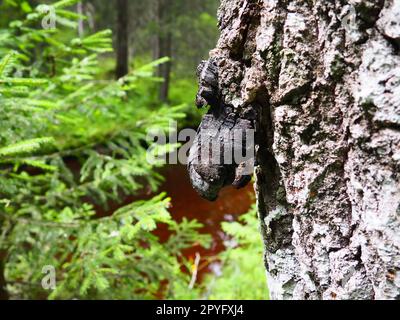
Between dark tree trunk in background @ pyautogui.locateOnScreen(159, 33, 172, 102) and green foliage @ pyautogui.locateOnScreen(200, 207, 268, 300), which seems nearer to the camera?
green foliage @ pyautogui.locateOnScreen(200, 207, 268, 300)

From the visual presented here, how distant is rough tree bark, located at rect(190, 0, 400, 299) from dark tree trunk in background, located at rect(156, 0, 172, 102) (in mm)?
11681

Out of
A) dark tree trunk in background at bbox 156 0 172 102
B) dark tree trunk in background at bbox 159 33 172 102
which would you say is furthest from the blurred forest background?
dark tree trunk in background at bbox 159 33 172 102

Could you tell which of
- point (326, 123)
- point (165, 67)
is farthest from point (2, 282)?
point (165, 67)

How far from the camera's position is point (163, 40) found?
14320 millimetres

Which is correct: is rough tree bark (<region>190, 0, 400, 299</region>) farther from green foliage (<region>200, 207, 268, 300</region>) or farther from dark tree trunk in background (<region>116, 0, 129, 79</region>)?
dark tree trunk in background (<region>116, 0, 129, 79</region>)

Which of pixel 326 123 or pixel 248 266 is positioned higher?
pixel 326 123

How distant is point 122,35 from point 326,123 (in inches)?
477

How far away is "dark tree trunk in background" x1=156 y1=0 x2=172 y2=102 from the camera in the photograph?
41.0 feet

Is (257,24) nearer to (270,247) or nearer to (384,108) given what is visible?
(384,108)

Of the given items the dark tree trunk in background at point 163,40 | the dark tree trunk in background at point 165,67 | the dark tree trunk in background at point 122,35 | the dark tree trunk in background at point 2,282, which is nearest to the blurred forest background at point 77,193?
the dark tree trunk in background at point 2,282

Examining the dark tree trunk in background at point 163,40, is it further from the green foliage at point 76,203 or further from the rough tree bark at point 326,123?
the rough tree bark at point 326,123

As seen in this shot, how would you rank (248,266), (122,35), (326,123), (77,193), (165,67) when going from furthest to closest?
(165,67) < (122,35) < (248,266) < (77,193) < (326,123)

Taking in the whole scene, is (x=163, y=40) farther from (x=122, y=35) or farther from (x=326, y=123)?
(x=326, y=123)
